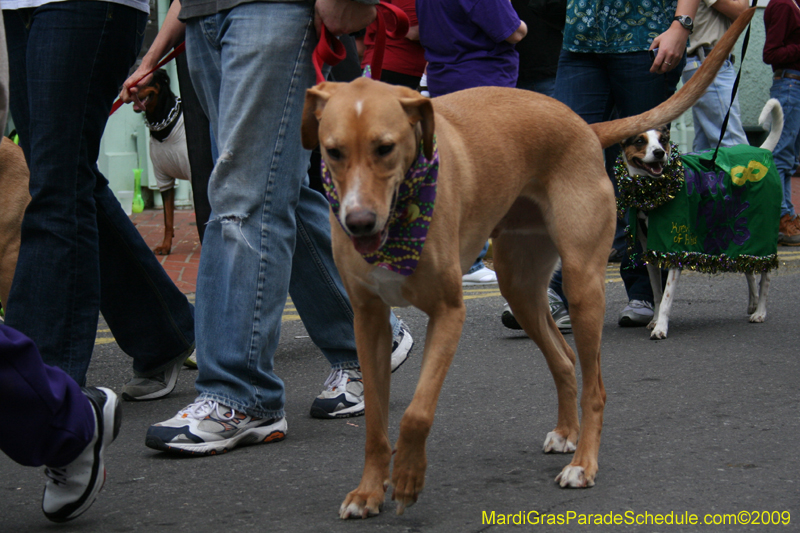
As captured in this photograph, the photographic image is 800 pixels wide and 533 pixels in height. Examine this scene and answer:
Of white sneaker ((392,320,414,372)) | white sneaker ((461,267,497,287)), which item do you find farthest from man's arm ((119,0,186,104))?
white sneaker ((461,267,497,287))

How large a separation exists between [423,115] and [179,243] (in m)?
7.08

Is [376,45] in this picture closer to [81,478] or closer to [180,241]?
[81,478]

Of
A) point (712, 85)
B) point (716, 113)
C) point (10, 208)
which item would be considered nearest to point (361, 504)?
point (10, 208)

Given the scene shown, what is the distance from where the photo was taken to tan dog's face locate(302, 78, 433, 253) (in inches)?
89.7

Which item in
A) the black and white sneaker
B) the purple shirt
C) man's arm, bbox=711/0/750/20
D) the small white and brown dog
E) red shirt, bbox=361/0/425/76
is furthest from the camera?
red shirt, bbox=361/0/425/76

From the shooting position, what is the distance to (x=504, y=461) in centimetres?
294

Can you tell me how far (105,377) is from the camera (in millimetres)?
4305

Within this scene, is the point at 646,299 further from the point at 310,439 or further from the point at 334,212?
the point at 334,212

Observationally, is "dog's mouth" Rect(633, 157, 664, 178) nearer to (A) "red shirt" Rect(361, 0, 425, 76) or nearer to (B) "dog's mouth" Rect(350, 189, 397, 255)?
(A) "red shirt" Rect(361, 0, 425, 76)

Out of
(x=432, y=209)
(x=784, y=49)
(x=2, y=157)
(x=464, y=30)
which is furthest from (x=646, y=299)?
(x=784, y=49)

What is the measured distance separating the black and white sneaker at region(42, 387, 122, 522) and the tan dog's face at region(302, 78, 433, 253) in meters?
0.86

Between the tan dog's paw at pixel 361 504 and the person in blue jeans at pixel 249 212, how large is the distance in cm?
72

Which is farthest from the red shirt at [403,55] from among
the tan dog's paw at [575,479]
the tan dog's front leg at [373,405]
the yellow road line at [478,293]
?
the tan dog's paw at [575,479]

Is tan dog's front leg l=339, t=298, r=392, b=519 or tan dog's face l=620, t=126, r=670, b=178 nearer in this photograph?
tan dog's front leg l=339, t=298, r=392, b=519
